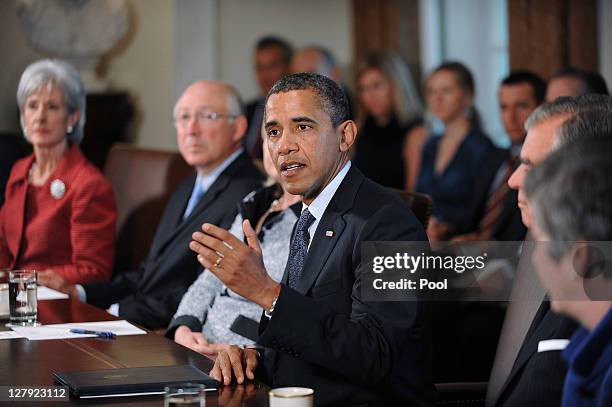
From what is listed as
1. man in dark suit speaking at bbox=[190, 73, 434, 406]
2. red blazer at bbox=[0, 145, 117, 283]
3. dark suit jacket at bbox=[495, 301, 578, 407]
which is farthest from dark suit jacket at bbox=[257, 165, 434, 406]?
red blazer at bbox=[0, 145, 117, 283]

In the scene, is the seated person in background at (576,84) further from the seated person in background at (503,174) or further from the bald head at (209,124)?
the bald head at (209,124)

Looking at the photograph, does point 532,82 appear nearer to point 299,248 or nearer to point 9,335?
point 299,248

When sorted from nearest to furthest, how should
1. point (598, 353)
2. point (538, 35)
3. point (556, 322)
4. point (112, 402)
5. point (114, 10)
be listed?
point (598, 353) → point (112, 402) → point (556, 322) → point (538, 35) → point (114, 10)

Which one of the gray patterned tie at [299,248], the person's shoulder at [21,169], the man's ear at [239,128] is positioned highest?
the man's ear at [239,128]

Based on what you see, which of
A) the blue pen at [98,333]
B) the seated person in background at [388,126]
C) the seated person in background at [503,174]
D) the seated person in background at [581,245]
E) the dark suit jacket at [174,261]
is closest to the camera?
the seated person in background at [581,245]

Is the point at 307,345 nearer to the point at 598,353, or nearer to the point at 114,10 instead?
Answer: the point at 598,353

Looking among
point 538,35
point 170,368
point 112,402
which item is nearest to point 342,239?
point 170,368

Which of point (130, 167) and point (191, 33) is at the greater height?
point (191, 33)

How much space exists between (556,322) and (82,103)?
2647mm

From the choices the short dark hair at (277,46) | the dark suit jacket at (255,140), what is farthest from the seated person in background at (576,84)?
the short dark hair at (277,46)

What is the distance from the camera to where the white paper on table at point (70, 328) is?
2.56 metres

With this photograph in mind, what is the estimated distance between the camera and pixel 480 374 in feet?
13.1

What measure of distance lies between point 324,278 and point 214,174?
159cm

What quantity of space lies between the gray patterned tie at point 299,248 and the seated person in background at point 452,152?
7.54 ft
